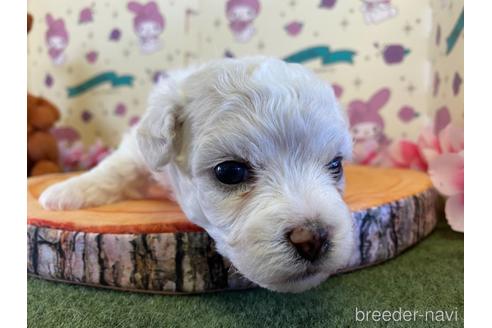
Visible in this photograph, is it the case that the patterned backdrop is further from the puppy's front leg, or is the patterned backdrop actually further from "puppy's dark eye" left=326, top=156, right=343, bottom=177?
"puppy's dark eye" left=326, top=156, right=343, bottom=177

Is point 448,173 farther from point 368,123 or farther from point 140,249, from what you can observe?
point 140,249

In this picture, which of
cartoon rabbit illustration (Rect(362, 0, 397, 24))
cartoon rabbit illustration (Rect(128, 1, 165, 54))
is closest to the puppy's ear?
cartoon rabbit illustration (Rect(128, 1, 165, 54))

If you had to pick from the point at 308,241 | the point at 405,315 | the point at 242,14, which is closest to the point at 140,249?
the point at 308,241

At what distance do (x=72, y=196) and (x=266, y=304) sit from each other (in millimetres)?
1085

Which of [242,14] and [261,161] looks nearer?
[261,161]

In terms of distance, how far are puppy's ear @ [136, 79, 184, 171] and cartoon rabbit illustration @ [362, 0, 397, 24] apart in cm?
84

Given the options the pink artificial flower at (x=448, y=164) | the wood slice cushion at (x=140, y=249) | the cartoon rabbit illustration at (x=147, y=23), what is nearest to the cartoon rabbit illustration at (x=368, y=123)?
the pink artificial flower at (x=448, y=164)

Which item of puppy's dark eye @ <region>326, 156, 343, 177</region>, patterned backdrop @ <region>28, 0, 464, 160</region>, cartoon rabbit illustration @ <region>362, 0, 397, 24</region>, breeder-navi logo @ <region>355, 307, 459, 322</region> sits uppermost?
cartoon rabbit illustration @ <region>362, 0, 397, 24</region>

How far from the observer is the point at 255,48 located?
7.12 feet

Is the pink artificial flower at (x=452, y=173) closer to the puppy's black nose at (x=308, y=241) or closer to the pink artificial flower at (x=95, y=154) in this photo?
the puppy's black nose at (x=308, y=241)

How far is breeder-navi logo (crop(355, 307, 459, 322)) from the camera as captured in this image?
140 centimetres

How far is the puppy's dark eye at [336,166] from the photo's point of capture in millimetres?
1532

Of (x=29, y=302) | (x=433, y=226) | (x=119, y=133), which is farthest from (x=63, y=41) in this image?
(x=433, y=226)

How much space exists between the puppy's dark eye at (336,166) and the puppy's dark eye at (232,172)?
1.03 feet
